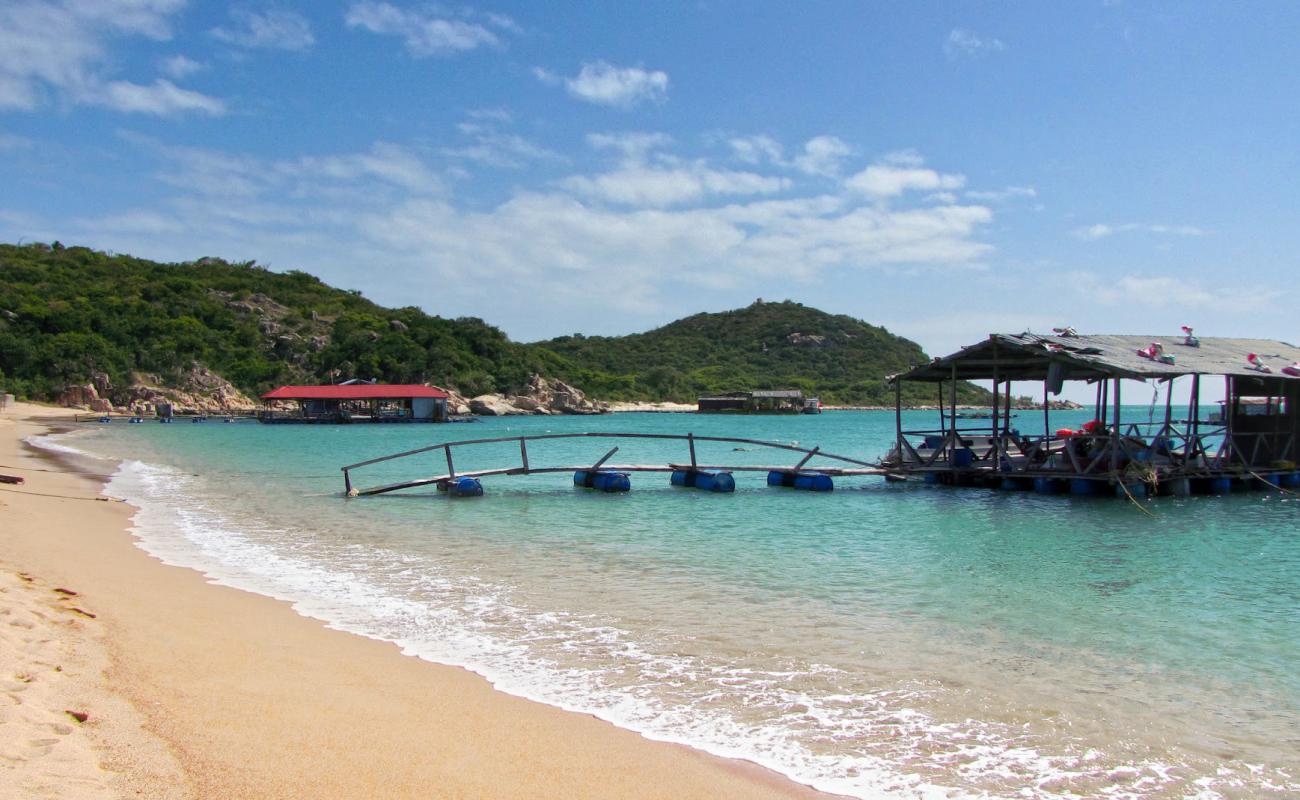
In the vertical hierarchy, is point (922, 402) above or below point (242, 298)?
below

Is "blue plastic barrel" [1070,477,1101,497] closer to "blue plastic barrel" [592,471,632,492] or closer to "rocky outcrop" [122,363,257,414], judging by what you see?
"blue plastic barrel" [592,471,632,492]

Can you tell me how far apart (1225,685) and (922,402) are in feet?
530

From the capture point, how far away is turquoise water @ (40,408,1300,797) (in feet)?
16.8

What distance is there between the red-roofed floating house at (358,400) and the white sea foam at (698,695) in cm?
7168

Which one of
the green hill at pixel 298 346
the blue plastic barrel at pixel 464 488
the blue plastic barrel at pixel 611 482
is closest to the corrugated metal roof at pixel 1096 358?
the blue plastic barrel at pixel 611 482

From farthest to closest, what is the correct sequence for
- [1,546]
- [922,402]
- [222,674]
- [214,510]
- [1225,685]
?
[922,402] → [214,510] → [1,546] → [1225,685] → [222,674]

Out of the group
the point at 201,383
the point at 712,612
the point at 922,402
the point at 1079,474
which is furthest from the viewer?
the point at 922,402

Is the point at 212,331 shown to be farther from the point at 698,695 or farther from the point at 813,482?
the point at 698,695

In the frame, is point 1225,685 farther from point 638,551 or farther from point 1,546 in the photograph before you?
point 1,546

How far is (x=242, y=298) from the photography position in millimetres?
113125

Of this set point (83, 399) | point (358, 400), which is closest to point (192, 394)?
point (83, 399)

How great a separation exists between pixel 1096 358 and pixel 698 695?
17.3 meters

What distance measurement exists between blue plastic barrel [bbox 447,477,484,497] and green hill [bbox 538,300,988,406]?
108m

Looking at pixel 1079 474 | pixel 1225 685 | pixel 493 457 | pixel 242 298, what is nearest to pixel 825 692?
pixel 1225 685
